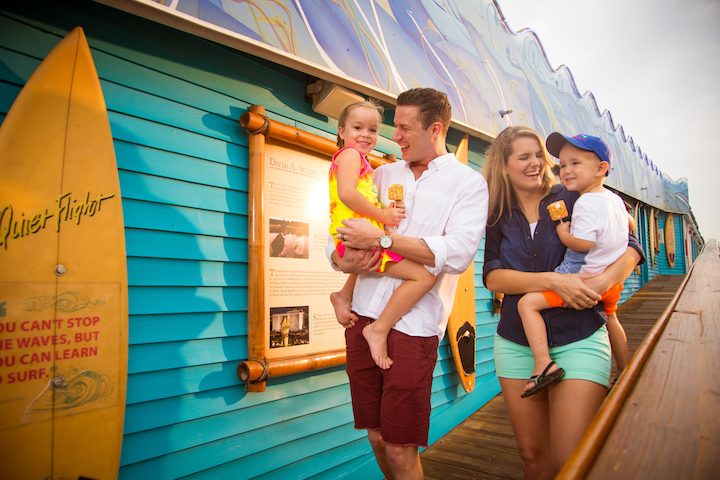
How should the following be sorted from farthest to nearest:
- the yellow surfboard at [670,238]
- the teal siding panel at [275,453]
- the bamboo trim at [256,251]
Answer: the yellow surfboard at [670,238]
the bamboo trim at [256,251]
the teal siding panel at [275,453]

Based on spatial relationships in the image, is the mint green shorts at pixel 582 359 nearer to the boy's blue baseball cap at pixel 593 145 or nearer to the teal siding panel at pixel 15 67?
the boy's blue baseball cap at pixel 593 145

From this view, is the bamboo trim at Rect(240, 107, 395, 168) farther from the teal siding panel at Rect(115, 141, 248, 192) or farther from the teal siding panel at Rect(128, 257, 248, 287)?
the teal siding panel at Rect(128, 257, 248, 287)

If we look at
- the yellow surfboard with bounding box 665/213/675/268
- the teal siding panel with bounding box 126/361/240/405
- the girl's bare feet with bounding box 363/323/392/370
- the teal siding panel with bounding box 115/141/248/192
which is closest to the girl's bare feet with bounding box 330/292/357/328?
the girl's bare feet with bounding box 363/323/392/370

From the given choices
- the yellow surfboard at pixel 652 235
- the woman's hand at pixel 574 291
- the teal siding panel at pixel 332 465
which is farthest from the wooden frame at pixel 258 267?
the yellow surfboard at pixel 652 235

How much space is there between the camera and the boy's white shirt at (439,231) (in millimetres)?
1278

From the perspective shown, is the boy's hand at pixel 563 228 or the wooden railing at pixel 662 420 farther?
the boy's hand at pixel 563 228

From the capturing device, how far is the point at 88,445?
1.49m

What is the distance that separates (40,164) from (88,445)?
120cm

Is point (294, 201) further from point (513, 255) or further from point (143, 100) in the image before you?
point (513, 255)

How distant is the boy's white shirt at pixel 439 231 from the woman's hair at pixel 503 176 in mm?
229

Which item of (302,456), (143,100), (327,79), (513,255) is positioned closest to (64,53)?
→ (143,100)

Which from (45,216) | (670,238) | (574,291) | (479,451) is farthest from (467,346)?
(670,238)

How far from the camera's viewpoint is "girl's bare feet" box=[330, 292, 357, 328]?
146 centimetres

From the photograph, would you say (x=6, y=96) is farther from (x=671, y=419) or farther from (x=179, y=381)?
(x=671, y=419)
